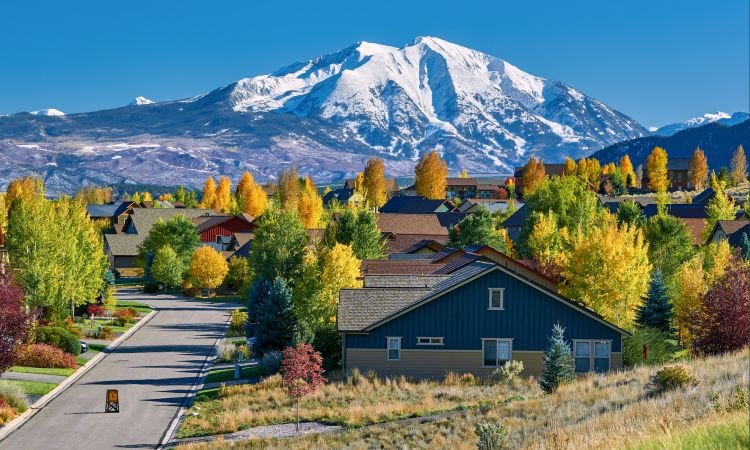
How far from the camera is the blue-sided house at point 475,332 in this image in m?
44.9

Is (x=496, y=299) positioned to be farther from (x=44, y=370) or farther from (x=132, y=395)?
(x=44, y=370)

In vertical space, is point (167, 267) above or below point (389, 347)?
above

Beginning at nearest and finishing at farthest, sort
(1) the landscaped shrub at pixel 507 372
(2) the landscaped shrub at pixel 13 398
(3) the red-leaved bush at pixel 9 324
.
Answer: (2) the landscaped shrub at pixel 13 398
(3) the red-leaved bush at pixel 9 324
(1) the landscaped shrub at pixel 507 372

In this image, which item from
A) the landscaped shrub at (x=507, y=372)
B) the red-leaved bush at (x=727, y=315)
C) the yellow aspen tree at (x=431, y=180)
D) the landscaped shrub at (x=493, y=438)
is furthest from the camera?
the yellow aspen tree at (x=431, y=180)

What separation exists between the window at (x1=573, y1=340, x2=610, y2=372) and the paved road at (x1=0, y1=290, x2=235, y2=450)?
1874 cm

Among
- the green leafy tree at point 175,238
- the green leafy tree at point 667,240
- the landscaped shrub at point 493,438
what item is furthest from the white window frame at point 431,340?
the green leafy tree at point 175,238

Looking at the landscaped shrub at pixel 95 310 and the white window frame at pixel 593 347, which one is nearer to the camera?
the white window frame at pixel 593 347

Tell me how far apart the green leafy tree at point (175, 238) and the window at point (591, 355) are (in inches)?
2557

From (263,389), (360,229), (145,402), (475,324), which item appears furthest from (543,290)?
(360,229)

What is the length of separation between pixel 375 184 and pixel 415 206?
23624 millimetres

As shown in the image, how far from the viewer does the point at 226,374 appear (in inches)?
1932

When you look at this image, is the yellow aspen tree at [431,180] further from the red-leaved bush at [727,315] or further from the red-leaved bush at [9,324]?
the red-leaved bush at [9,324]

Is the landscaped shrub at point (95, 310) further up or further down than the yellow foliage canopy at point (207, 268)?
further down

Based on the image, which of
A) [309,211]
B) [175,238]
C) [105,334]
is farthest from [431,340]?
[309,211]
